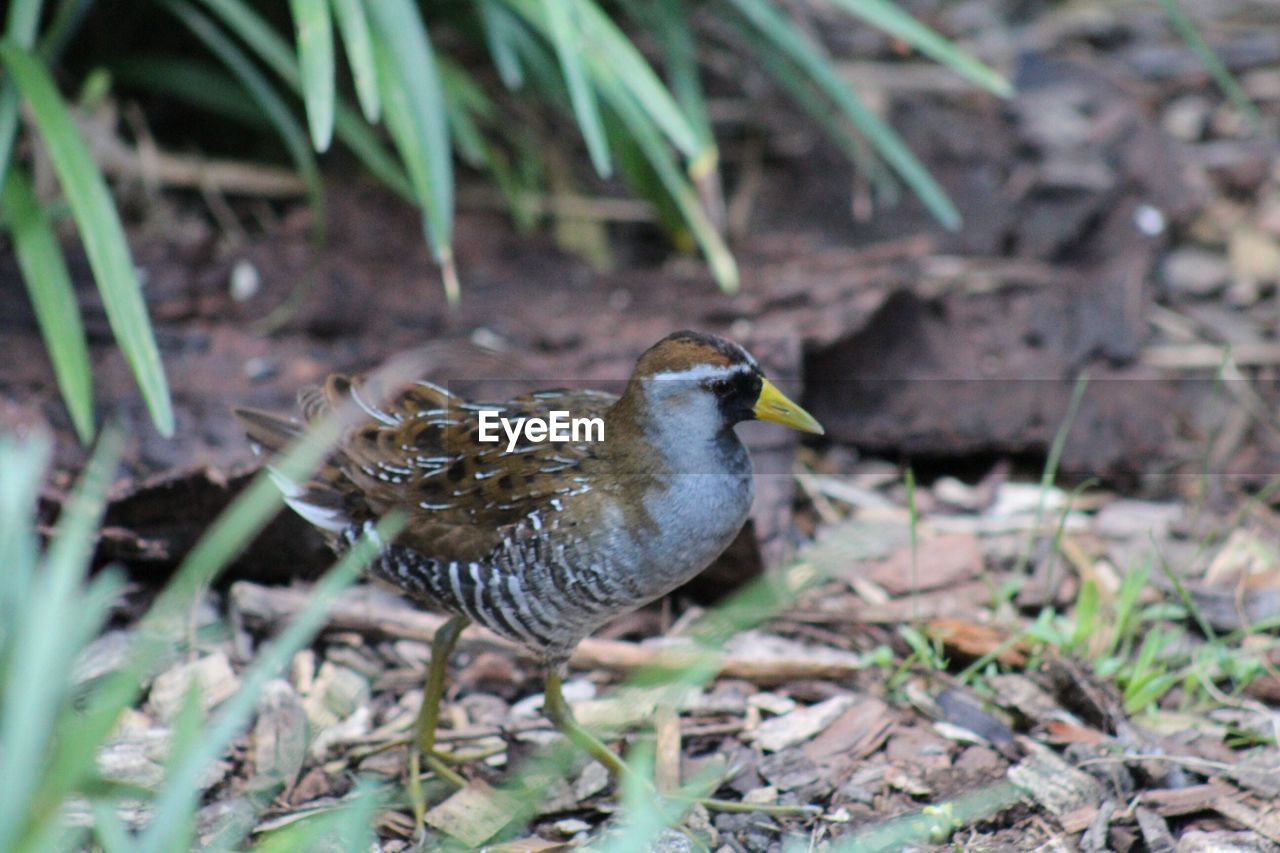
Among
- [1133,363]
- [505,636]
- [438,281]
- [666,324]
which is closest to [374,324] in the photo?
[438,281]

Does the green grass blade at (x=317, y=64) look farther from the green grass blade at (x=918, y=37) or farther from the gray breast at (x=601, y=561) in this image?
the green grass blade at (x=918, y=37)

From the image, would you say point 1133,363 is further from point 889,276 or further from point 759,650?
point 759,650

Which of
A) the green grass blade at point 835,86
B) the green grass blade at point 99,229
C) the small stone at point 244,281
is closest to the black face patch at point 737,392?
the green grass blade at point 99,229

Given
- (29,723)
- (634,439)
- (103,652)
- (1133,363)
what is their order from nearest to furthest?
(29,723) < (634,439) < (103,652) < (1133,363)

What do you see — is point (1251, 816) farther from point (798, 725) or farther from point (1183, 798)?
point (798, 725)

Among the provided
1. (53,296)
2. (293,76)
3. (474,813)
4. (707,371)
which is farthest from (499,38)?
(474,813)
